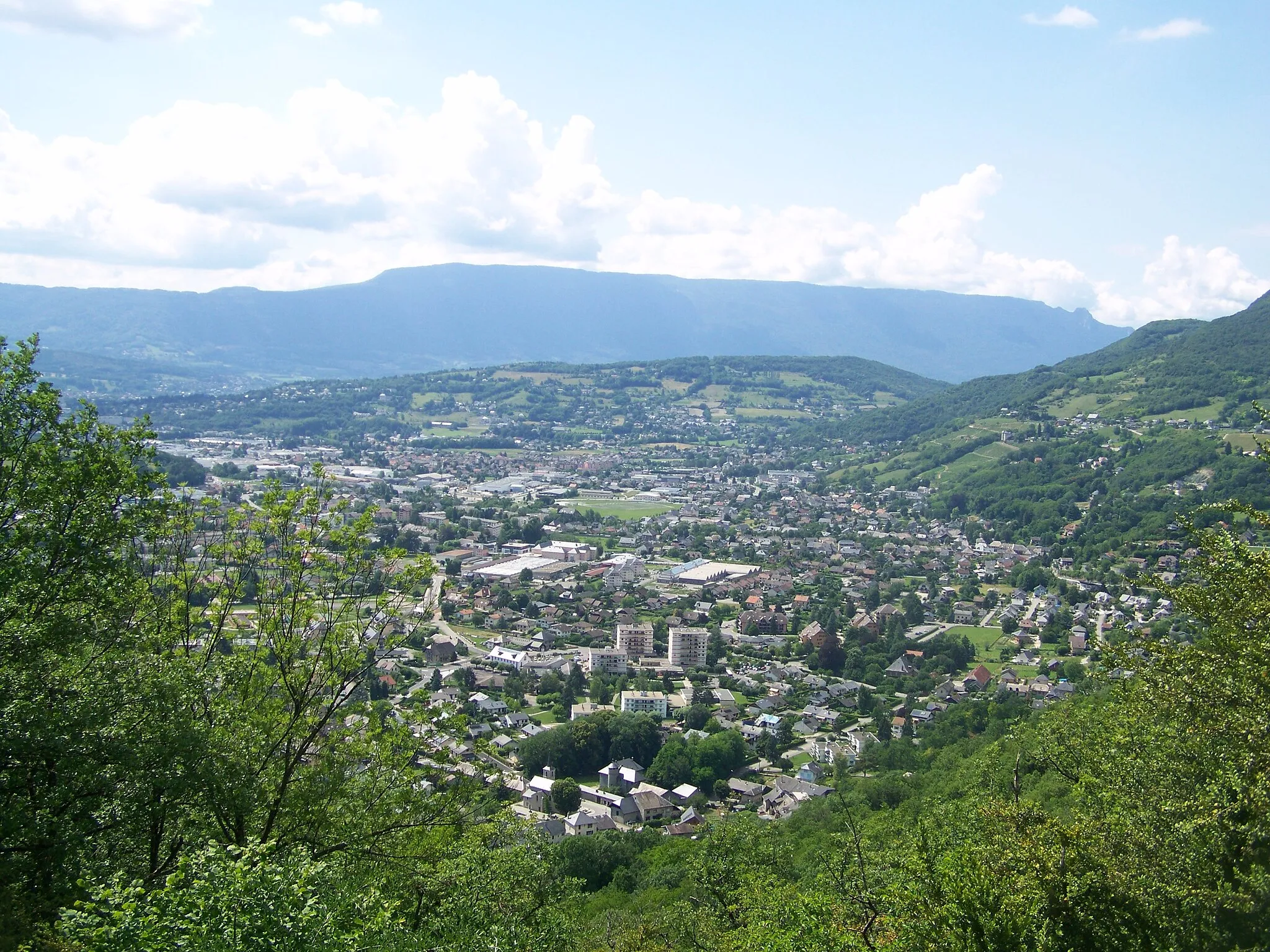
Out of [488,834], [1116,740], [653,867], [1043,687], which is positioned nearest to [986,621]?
[1043,687]

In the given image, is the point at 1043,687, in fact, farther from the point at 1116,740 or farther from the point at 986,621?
the point at 1116,740

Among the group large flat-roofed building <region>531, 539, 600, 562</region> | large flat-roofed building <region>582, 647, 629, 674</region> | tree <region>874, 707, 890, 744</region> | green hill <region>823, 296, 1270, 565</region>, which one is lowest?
large flat-roofed building <region>582, 647, 629, 674</region>

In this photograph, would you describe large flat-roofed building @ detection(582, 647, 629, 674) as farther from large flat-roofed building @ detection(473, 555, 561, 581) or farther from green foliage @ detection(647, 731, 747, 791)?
large flat-roofed building @ detection(473, 555, 561, 581)

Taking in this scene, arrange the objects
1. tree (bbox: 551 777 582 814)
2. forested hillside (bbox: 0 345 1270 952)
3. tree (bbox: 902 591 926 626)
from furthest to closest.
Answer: tree (bbox: 902 591 926 626), tree (bbox: 551 777 582 814), forested hillside (bbox: 0 345 1270 952)

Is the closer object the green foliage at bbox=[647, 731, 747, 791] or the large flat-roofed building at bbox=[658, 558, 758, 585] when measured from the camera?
the green foliage at bbox=[647, 731, 747, 791]

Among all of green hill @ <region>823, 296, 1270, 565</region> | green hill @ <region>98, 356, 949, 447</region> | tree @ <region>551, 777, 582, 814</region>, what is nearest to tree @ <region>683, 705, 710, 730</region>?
tree @ <region>551, 777, 582, 814</region>

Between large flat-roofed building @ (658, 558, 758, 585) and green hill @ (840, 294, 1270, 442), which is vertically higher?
green hill @ (840, 294, 1270, 442)
